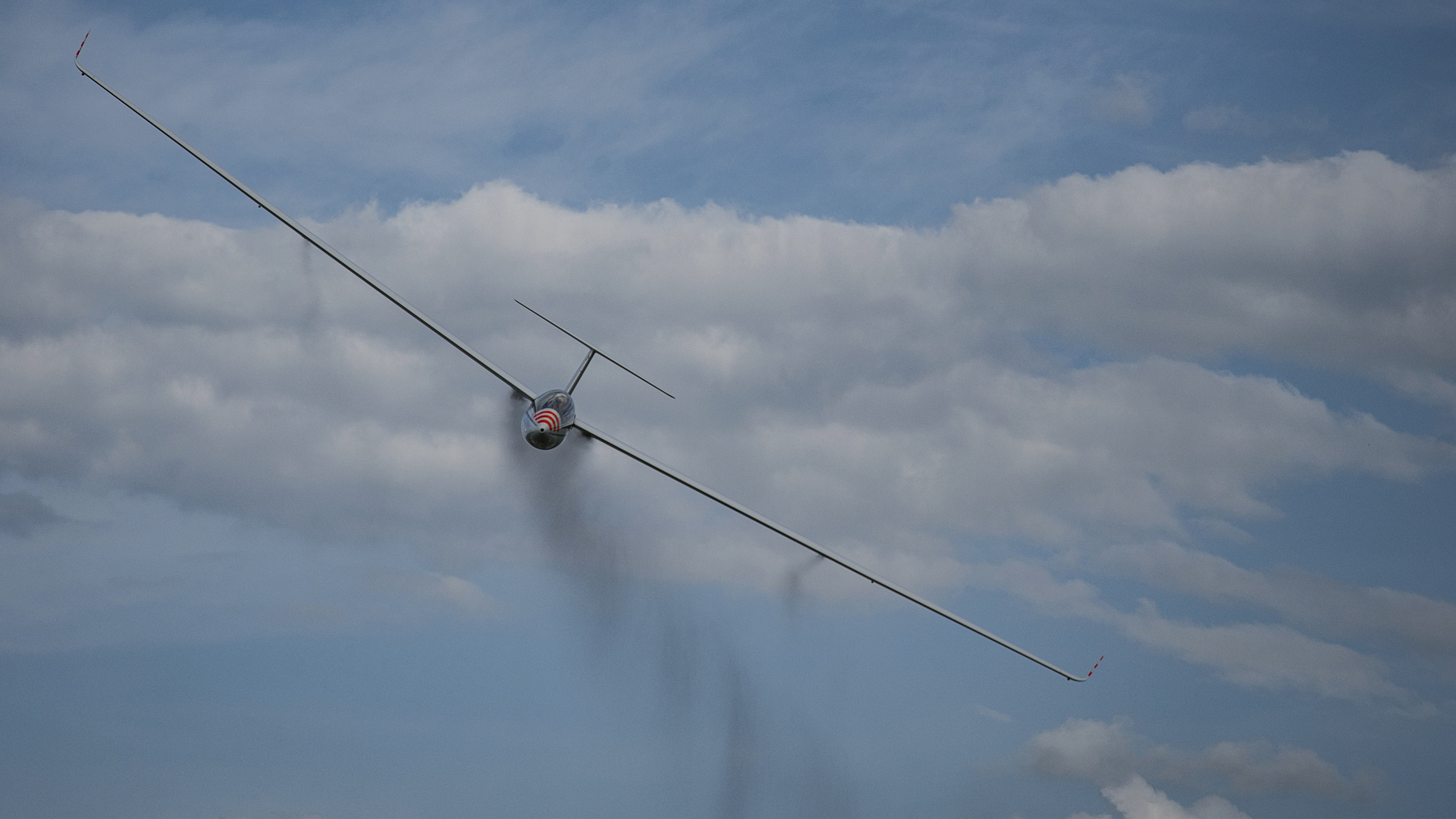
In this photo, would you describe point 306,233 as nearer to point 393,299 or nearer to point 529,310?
point 393,299

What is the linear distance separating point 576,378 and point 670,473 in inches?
523

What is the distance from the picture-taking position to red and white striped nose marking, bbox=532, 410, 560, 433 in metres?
67.7

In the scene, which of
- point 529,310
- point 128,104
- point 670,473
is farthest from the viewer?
point 529,310

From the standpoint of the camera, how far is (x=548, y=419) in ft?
222

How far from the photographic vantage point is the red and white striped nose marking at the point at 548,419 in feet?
222

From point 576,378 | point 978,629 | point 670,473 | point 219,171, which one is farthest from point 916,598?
point 219,171

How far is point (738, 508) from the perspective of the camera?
6938cm

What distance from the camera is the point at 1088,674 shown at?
247 ft

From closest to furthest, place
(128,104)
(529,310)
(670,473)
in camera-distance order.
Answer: (670,473), (128,104), (529,310)

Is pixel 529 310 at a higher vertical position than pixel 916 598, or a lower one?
higher

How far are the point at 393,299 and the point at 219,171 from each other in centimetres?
1544

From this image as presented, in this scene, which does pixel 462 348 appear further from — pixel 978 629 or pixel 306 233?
pixel 978 629

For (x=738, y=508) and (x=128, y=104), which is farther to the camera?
(x=128, y=104)

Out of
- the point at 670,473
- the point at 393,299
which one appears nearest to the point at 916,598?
the point at 670,473
